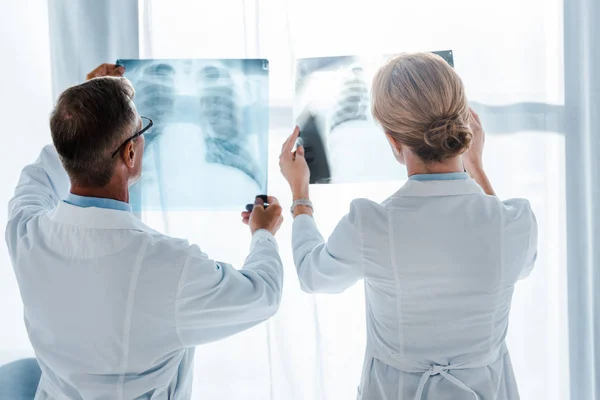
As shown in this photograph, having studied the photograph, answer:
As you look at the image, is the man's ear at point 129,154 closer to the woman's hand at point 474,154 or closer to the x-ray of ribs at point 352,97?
the x-ray of ribs at point 352,97

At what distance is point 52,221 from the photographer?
994 millimetres

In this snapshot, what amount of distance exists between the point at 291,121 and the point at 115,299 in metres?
0.74

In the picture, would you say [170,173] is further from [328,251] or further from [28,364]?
[28,364]

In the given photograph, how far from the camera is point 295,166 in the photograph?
1.34m

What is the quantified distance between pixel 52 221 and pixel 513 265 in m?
0.87

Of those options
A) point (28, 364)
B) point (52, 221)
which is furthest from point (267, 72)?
point (28, 364)

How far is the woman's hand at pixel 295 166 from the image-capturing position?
131 centimetres

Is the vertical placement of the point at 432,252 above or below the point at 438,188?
below

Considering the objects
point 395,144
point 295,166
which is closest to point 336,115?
point 295,166

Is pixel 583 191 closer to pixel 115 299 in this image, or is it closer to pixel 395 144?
pixel 395 144

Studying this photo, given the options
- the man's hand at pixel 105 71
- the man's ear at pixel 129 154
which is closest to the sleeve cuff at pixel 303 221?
the man's ear at pixel 129 154

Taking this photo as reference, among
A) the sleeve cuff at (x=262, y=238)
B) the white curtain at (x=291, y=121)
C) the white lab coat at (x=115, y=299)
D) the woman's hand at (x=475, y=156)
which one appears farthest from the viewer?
the white curtain at (x=291, y=121)

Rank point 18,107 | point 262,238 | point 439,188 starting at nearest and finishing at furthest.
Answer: point 439,188 → point 262,238 → point 18,107

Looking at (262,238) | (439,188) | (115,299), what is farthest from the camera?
(262,238)
